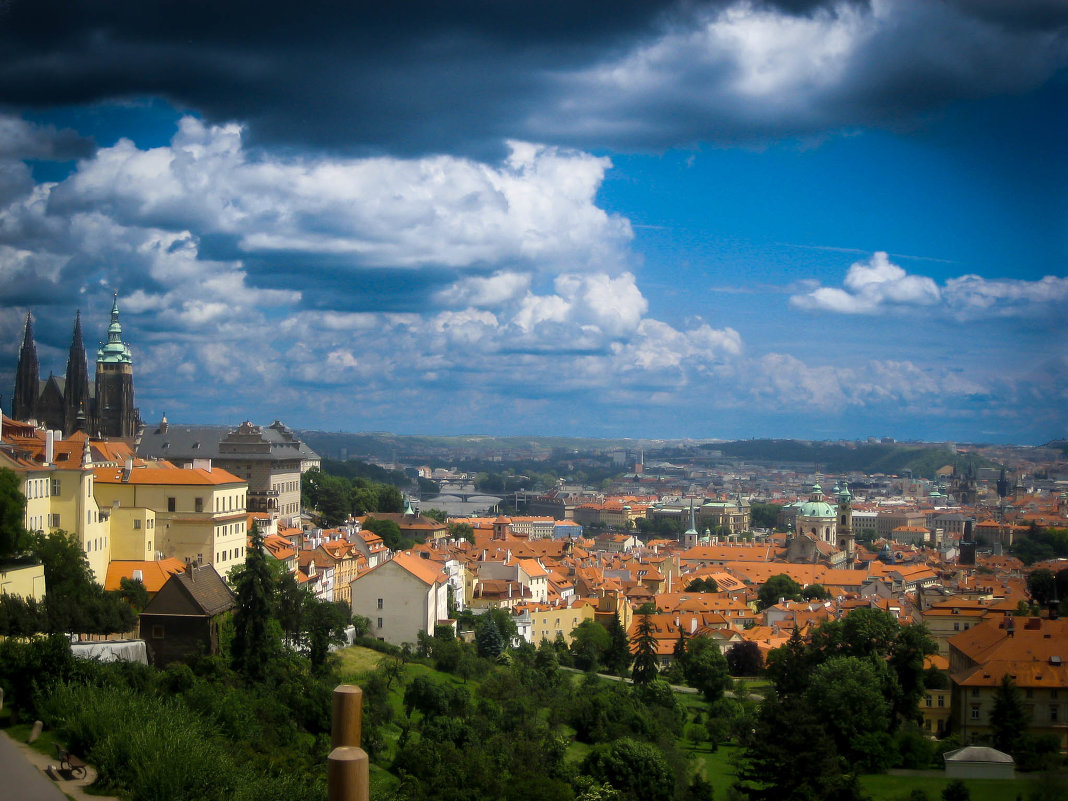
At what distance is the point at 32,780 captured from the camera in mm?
16141

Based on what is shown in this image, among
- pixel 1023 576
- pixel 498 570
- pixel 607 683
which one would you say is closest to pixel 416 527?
pixel 498 570

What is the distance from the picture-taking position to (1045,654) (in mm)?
40156

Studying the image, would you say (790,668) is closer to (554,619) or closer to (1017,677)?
(1017,677)

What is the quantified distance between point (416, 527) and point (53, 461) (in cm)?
4920

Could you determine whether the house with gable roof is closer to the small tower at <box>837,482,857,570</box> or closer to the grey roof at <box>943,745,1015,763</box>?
the grey roof at <box>943,745,1015,763</box>

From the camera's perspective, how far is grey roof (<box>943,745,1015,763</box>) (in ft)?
113

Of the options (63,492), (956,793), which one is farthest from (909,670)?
(63,492)

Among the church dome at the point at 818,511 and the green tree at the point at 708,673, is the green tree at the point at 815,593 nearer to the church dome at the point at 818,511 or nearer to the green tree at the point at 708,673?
the green tree at the point at 708,673

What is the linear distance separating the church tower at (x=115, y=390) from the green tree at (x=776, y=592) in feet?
147

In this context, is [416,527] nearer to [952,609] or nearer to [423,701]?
[952,609]

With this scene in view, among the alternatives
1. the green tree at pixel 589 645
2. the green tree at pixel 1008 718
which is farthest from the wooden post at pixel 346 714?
the green tree at pixel 589 645

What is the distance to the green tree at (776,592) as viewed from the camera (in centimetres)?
8206

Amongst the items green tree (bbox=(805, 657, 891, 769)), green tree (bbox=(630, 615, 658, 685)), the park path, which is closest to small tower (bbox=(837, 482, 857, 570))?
green tree (bbox=(630, 615, 658, 685))

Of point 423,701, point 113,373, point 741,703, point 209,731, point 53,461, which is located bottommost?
point 741,703
